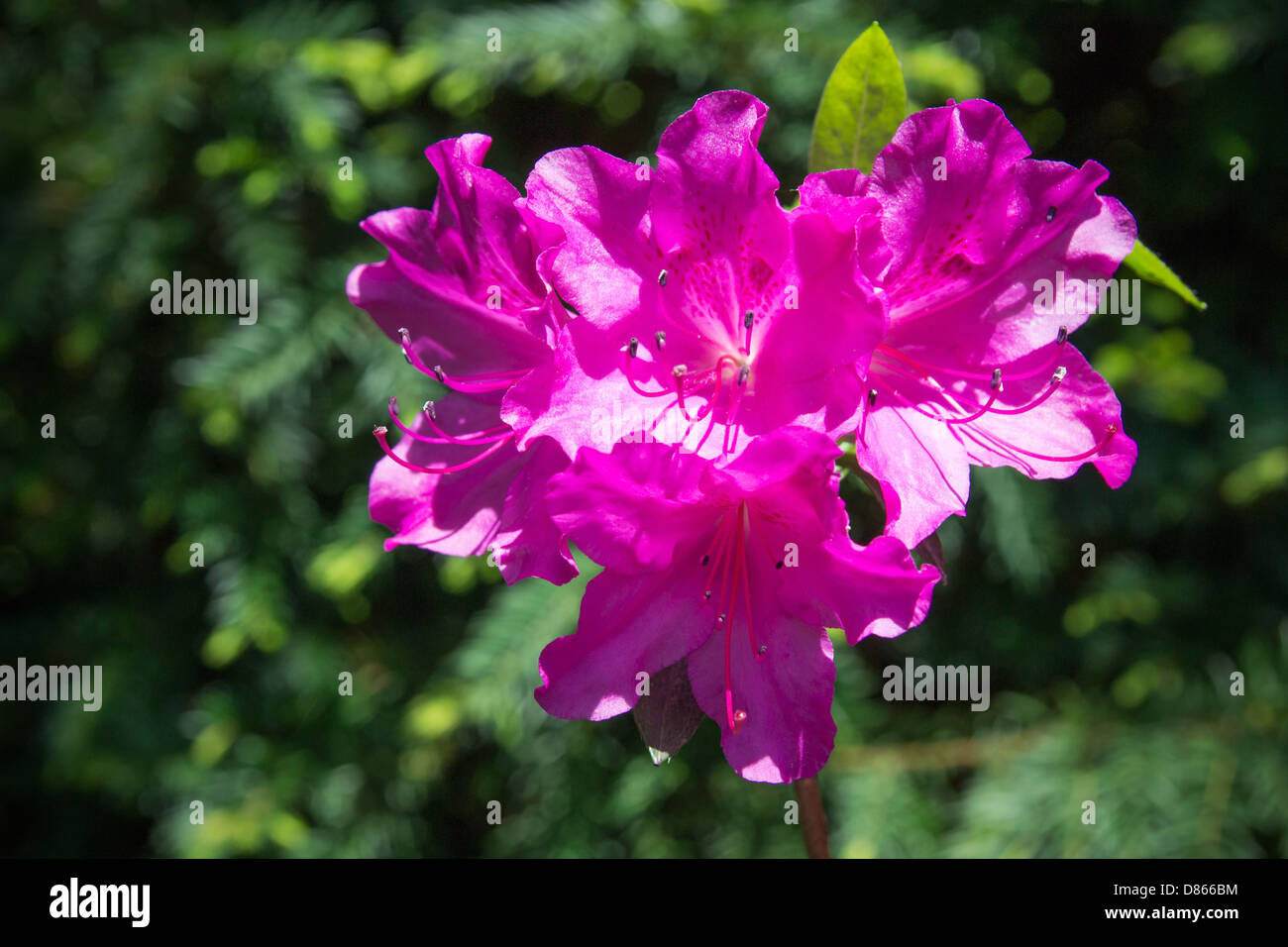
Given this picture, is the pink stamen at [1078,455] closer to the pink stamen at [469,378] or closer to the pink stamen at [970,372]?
the pink stamen at [970,372]

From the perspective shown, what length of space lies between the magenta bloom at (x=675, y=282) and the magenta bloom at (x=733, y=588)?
35mm

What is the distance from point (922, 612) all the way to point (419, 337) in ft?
1.17

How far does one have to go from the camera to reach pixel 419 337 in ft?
2.10

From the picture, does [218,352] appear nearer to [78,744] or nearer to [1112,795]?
[78,744]

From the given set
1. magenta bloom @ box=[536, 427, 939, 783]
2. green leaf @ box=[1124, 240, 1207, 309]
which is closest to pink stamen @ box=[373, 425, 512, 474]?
magenta bloom @ box=[536, 427, 939, 783]

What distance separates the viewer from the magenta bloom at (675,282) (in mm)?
512

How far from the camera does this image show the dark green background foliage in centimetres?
130

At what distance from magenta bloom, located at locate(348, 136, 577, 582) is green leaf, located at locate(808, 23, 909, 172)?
0.20 metres

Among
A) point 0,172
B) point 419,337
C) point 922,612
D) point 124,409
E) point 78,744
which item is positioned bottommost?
point 78,744

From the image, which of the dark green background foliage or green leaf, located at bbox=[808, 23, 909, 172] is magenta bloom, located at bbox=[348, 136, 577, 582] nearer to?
green leaf, located at bbox=[808, 23, 909, 172]

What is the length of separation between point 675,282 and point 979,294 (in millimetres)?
180

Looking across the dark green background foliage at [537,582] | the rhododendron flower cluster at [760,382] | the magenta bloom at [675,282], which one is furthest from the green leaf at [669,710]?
the dark green background foliage at [537,582]

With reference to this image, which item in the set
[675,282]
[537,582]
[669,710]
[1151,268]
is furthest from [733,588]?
[537,582]
